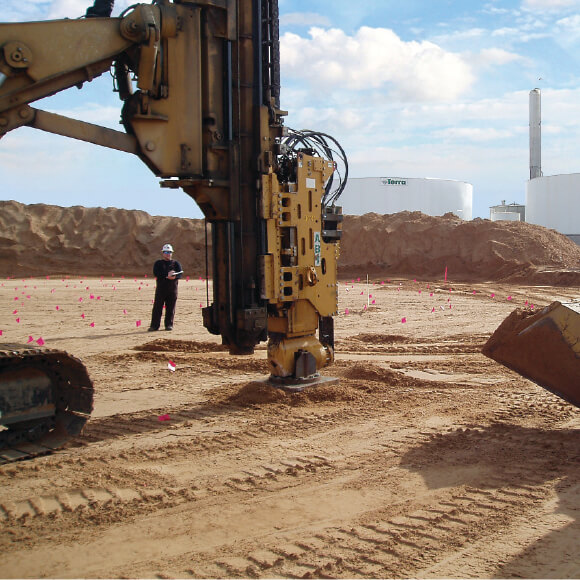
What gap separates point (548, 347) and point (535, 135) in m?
37.5

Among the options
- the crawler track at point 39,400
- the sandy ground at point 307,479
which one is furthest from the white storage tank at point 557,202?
the crawler track at point 39,400

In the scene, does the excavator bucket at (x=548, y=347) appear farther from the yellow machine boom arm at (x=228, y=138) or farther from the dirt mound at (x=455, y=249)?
the dirt mound at (x=455, y=249)

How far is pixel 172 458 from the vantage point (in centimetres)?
560

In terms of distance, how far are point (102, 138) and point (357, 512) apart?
3.87 m

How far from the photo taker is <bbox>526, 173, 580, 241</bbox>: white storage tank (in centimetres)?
3584

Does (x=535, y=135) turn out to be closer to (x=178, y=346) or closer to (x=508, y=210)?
(x=508, y=210)

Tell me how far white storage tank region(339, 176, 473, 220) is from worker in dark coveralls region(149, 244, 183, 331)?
26.8 m

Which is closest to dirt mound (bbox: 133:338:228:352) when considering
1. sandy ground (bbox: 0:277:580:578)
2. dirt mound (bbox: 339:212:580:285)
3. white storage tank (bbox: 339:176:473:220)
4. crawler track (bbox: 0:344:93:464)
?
sandy ground (bbox: 0:277:580:578)

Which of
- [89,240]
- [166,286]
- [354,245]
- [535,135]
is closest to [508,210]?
[535,135]

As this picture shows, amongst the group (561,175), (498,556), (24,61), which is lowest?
(498,556)

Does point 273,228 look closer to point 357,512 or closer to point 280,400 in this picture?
point 280,400

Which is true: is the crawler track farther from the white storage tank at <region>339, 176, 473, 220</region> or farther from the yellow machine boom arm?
the white storage tank at <region>339, 176, 473, 220</region>

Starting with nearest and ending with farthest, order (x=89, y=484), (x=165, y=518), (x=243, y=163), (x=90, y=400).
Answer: (x=165, y=518)
(x=89, y=484)
(x=90, y=400)
(x=243, y=163)

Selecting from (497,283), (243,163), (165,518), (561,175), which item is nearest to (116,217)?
(497,283)
